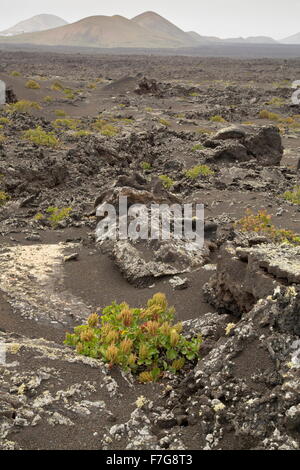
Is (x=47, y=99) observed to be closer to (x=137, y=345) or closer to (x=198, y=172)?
(x=198, y=172)

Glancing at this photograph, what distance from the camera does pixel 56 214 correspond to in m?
14.2

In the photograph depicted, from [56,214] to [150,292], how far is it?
6.04 meters

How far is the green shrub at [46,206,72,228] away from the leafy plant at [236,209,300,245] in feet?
16.6

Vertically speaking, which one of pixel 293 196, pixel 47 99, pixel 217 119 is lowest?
pixel 293 196

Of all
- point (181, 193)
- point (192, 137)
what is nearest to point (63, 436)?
point (181, 193)

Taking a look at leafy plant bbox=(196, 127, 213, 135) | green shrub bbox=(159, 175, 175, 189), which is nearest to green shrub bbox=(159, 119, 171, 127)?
leafy plant bbox=(196, 127, 213, 135)

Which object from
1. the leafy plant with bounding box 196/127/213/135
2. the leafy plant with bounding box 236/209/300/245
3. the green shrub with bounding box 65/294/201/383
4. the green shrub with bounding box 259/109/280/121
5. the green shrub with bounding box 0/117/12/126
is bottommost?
the green shrub with bounding box 65/294/201/383

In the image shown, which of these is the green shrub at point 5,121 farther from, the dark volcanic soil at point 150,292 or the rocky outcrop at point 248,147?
the rocky outcrop at point 248,147

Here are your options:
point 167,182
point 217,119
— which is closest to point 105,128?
point 217,119

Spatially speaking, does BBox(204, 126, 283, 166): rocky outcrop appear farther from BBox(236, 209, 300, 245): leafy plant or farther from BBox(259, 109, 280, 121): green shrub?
BBox(259, 109, 280, 121): green shrub

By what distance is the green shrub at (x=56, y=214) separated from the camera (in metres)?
13.6

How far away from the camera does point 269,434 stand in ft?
15.0

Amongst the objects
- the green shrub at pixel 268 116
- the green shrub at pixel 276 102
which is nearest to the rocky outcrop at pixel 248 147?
the green shrub at pixel 268 116

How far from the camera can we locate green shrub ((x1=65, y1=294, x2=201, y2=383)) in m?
6.20
